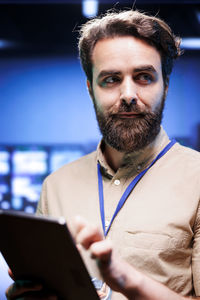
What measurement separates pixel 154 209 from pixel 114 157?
1.01ft

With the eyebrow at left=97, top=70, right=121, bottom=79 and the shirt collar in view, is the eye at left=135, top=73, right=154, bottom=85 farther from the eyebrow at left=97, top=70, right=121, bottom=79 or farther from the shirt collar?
the shirt collar

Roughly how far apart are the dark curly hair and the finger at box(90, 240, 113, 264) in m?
0.92

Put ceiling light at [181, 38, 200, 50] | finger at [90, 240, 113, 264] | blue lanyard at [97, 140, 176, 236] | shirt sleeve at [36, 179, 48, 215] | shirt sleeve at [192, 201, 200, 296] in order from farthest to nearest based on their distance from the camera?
ceiling light at [181, 38, 200, 50], shirt sleeve at [36, 179, 48, 215], blue lanyard at [97, 140, 176, 236], shirt sleeve at [192, 201, 200, 296], finger at [90, 240, 113, 264]

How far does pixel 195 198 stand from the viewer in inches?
50.8

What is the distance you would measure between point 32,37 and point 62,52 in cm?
37

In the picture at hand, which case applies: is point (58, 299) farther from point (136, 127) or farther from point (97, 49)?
point (97, 49)

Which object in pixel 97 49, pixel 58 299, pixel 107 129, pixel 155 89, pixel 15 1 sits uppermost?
pixel 15 1

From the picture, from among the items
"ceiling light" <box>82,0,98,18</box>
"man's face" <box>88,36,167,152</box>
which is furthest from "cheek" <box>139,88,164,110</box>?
"ceiling light" <box>82,0,98,18</box>

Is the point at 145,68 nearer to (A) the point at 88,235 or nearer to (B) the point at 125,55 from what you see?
(B) the point at 125,55

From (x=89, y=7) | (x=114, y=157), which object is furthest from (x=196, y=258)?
(x=89, y=7)

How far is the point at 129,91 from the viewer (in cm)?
137

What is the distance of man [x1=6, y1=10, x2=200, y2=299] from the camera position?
1264mm

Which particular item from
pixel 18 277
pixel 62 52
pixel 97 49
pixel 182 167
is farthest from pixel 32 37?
pixel 18 277

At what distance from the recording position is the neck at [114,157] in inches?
59.2
